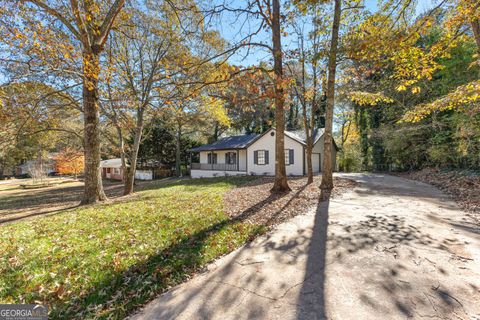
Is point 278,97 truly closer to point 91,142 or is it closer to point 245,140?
point 91,142

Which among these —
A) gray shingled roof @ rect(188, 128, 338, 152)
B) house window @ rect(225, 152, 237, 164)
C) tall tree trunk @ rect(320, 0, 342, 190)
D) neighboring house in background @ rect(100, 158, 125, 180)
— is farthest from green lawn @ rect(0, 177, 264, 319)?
neighboring house in background @ rect(100, 158, 125, 180)

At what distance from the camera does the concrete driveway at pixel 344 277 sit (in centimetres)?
243

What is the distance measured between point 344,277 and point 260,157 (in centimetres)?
1741

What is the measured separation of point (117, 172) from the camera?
32.2 meters

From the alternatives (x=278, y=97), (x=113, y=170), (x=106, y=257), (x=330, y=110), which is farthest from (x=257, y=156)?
(x=113, y=170)

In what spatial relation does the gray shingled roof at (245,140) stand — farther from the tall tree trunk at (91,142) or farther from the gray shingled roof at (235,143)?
the tall tree trunk at (91,142)

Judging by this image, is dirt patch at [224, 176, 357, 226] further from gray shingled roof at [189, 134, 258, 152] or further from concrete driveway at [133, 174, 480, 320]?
gray shingled roof at [189, 134, 258, 152]

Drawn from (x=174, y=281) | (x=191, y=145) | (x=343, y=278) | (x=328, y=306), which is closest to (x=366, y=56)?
(x=343, y=278)

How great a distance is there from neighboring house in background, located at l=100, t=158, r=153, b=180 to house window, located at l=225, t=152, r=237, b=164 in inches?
469

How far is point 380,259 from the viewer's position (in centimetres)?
345

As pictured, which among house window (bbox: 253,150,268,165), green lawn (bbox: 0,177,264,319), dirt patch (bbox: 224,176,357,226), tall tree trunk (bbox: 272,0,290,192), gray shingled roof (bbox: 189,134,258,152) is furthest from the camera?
gray shingled roof (bbox: 189,134,258,152)

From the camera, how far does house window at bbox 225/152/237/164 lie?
2273 cm

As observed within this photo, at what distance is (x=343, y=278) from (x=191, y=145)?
98.1ft

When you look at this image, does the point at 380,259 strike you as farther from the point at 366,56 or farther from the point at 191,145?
the point at 191,145
